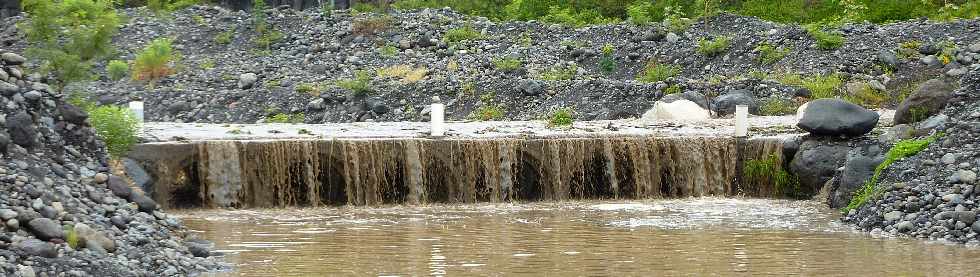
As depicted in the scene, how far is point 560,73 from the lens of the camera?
32500 millimetres

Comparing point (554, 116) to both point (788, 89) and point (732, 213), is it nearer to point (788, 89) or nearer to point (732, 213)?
point (788, 89)

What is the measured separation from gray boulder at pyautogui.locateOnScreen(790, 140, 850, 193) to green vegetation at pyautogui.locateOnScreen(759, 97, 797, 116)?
24.9 ft

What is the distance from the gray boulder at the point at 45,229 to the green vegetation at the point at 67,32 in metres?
11.9

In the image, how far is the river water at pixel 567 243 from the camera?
485 inches

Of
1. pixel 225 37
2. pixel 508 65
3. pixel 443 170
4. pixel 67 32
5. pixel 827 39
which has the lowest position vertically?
pixel 443 170

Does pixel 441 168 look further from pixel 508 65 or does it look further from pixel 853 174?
pixel 508 65

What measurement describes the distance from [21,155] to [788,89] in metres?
18.9

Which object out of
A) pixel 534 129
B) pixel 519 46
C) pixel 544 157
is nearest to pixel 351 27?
pixel 519 46

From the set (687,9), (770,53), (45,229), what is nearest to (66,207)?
(45,229)

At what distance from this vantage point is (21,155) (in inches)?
487

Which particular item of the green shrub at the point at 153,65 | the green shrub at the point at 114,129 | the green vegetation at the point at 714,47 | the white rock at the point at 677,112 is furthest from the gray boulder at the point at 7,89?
the green shrub at the point at 153,65

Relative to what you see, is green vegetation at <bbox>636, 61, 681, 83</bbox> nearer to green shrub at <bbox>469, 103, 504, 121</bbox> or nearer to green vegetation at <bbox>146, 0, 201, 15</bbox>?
green shrub at <bbox>469, 103, 504, 121</bbox>

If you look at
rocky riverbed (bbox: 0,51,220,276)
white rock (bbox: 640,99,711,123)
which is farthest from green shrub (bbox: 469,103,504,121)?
rocky riverbed (bbox: 0,51,220,276)

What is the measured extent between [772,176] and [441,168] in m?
4.76
